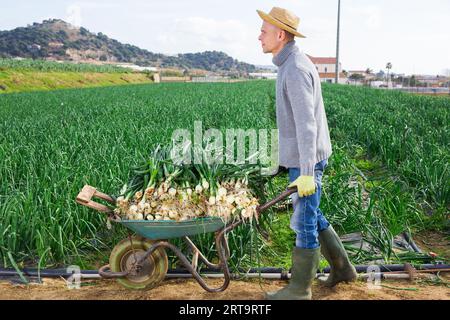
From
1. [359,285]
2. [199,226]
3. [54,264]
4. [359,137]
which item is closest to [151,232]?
[199,226]

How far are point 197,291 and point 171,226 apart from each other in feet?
1.75

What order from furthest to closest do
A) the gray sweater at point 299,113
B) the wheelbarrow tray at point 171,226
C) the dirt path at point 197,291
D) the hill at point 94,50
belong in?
the hill at point 94,50, the dirt path at point 197,291, the wheelbarrow tray at point 171,226, the gray sweater at point 299,113

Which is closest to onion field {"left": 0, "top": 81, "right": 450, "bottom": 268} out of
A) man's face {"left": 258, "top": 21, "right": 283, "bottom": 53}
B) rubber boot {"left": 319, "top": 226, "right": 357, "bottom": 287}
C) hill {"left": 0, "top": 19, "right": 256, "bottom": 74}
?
rubber boot {"left": 319, "top": 226, "right": 357, "bottom": 287}

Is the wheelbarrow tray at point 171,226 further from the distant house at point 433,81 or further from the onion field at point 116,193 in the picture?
the distant house at point 433,81

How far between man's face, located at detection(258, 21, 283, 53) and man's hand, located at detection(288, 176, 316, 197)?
760mm

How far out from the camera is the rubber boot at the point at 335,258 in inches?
119

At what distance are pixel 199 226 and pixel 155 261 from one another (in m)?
0.44

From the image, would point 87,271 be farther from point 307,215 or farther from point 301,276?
point 307,215

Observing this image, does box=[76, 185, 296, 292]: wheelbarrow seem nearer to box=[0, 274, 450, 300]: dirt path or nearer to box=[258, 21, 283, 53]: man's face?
box=[0, 274, 450, 300]: dirt path

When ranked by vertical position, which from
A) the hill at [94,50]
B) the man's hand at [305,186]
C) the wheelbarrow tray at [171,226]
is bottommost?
the wheelbarrow tray at [171,226]

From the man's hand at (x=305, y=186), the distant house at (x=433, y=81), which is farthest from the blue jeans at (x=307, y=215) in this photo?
the distant house at (x=433, y=81)

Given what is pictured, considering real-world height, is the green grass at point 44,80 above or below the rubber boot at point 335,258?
above

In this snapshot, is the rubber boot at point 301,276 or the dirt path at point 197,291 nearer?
the rubber boot at point 301,276

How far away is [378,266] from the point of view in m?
3.31
